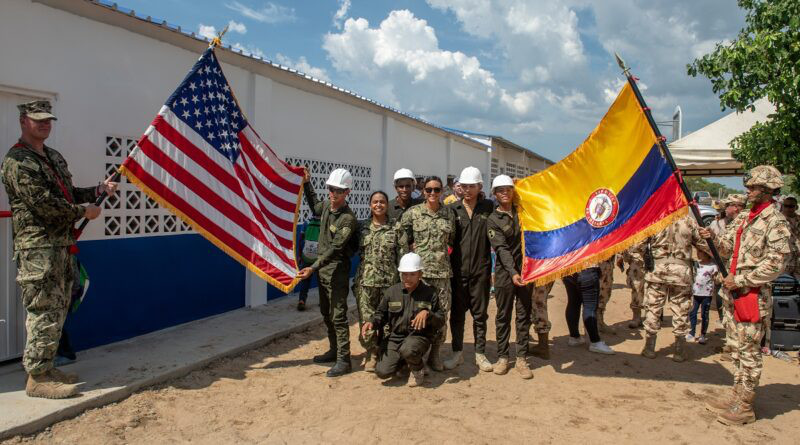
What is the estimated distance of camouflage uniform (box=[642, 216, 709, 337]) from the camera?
5430 mm

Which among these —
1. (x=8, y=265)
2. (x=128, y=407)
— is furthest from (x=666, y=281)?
(x=8, y=265)

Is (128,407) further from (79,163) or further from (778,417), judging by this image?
(778,417)

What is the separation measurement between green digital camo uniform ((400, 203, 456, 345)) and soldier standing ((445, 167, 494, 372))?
0.14 metres

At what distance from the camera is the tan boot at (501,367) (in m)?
5.01

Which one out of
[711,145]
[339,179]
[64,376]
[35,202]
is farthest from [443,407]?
[711,145]

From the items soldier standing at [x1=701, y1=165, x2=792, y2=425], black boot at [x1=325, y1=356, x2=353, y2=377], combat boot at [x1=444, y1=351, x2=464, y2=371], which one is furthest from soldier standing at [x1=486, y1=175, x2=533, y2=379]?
soldier standing at [x1=701, y1=165, x2=792, y2=425]

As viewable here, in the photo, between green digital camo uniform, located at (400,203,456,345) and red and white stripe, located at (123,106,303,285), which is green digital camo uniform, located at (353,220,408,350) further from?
red and white stripe, located at (123,106,303,285)

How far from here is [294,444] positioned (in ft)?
→ 11.8

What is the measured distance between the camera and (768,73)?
5.57 metres

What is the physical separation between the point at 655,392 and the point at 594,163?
2.15 meters

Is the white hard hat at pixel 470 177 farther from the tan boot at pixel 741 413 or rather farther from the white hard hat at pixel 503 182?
the tan boot at pixel 741 413

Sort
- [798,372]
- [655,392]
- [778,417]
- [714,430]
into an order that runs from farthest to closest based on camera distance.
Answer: [798,372] → [655,392] → [778,417] → [714,430]

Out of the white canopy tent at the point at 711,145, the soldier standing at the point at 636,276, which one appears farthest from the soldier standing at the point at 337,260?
the white canopy tent at the point at 711,145

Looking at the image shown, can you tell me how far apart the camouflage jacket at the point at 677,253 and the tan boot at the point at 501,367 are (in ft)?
6.20
